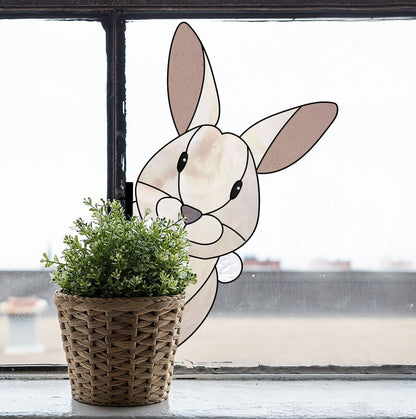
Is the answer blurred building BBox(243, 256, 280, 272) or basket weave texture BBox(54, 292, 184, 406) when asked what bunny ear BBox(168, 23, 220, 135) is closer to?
blurred building BBox(243, 256, 280, 272)

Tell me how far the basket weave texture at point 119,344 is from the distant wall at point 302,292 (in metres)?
0.29

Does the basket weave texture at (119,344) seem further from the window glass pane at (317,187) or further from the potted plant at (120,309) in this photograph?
the window glass pane at (317,187)

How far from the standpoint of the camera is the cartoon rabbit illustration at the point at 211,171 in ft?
5.19

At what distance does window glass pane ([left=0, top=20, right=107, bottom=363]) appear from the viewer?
1.61 meters

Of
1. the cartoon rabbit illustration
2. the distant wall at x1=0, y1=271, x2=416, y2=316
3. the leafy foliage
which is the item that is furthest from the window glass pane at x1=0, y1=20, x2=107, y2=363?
the leafy foliage

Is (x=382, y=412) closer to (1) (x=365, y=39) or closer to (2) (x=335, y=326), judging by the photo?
(2) (x=335, y=326)

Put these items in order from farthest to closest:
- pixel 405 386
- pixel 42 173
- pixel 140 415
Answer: pixel 42 173 < pixel 405 386 < pixel 140 415

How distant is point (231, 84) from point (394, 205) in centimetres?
52

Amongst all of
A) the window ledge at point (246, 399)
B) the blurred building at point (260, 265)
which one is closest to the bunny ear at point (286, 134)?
the blurred building at point (260, 265)

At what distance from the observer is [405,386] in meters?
1.53

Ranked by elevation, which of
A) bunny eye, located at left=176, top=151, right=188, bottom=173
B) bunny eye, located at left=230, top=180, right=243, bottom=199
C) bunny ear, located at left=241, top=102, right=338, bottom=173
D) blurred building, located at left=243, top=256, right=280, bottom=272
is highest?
bunny ear, located at left=241, top=102, right=338, bottom=173

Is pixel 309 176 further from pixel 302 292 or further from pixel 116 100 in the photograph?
pixel 116 100

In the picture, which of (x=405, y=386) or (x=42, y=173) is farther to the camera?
(x=42, y=173)

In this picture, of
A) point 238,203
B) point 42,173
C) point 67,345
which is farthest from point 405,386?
point 42,173
